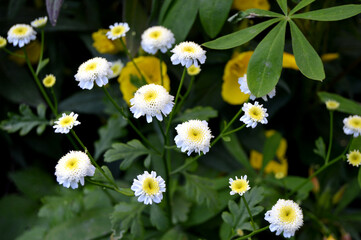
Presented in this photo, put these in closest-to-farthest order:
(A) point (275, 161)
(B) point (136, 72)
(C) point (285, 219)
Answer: (C) point (285, 219) → (B) point (136, 72) → (A) point (275, 161)

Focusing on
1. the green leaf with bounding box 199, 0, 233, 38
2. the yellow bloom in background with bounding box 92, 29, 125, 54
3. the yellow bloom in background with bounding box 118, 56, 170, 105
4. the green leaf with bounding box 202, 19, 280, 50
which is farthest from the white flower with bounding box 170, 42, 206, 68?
the yellow bloom in background with bounding box 92, 29, 125, 54

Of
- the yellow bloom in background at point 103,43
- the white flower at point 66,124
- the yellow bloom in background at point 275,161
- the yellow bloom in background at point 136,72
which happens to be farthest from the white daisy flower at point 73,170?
the yellow bloom in background at point 275,161

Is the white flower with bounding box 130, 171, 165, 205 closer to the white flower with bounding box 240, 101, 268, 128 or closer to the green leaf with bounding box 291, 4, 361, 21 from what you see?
the white flower with bounding box 240, 101, 268, 128

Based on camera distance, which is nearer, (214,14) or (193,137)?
(193,137)

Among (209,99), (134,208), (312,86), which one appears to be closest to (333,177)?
(312,86)

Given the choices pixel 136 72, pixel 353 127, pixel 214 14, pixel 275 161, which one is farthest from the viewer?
pixel 275 161

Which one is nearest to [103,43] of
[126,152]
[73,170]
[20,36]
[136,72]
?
[136,72]

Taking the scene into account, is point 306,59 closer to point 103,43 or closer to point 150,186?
point 150,186
